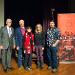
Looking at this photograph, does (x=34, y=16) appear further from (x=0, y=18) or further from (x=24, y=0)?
(x=0, y=18)

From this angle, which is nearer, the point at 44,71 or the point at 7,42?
the point at 7,42

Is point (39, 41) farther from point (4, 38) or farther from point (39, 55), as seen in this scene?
point (4, 38)

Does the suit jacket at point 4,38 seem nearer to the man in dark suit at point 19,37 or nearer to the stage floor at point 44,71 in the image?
the man in dark suit at point 19,37

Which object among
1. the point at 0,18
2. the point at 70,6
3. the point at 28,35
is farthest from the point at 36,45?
the point at 70,6

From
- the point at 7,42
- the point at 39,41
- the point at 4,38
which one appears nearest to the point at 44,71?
the point at 39,41

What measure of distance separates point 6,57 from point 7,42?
505mm

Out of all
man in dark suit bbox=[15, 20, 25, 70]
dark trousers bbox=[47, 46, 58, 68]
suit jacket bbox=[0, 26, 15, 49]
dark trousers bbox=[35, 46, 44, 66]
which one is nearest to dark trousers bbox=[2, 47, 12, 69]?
suit jacket bbox=[0, 26, 15, 49]

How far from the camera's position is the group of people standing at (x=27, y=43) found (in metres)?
12.4

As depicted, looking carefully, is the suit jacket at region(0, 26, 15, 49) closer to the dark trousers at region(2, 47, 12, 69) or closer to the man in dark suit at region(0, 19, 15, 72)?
the man in dark suit at region(0, 19, 15, 72)

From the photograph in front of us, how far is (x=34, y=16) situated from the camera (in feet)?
51.4

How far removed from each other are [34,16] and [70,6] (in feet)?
4.84

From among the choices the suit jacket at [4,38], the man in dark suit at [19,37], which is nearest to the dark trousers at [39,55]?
the man in dark suit at [19,37]

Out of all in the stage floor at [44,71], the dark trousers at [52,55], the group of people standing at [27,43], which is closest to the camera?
the stage floor at [44,71]

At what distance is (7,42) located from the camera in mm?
12336
